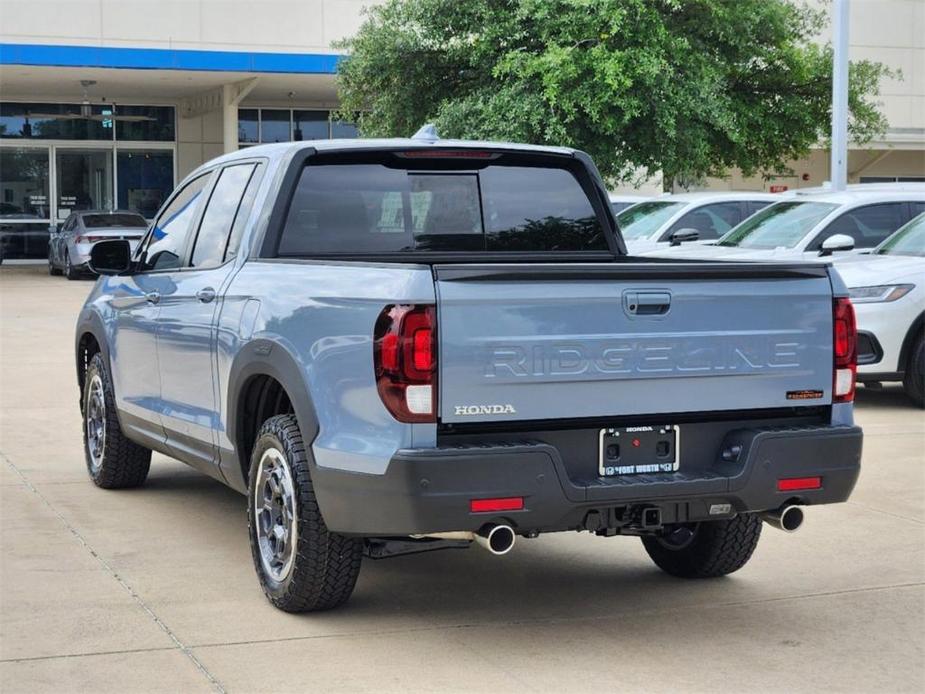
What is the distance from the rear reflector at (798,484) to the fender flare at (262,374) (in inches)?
68.7

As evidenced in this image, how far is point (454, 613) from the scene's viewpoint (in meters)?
5.97

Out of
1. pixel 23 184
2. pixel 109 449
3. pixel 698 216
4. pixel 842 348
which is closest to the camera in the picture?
pixel 842 348

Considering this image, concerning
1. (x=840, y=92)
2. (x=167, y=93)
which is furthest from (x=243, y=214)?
(x=167, y=93)

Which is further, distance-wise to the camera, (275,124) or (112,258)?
(275,124)

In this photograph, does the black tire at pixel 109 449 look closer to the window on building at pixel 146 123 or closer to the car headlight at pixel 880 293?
the car headlight at pixel 880 293

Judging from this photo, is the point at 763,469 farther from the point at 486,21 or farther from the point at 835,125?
the point at 486,21

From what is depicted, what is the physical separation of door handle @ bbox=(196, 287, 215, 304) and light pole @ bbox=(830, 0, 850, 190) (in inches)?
540

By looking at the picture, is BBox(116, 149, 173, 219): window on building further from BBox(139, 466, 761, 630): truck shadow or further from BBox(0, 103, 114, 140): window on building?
BBox(139, 466, 761, 630): truck shadow

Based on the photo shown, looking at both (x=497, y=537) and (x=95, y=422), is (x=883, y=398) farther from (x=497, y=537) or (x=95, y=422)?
(x=497, y=537)

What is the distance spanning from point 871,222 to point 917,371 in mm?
2682

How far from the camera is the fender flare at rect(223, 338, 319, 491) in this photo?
18.0 ft

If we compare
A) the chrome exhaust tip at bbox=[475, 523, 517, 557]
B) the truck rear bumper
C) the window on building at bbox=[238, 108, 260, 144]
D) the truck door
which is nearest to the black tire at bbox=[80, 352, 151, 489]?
the truck door

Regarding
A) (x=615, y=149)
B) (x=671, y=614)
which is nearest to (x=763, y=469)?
(x=671, y=614)

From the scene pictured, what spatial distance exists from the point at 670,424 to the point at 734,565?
1319mm
